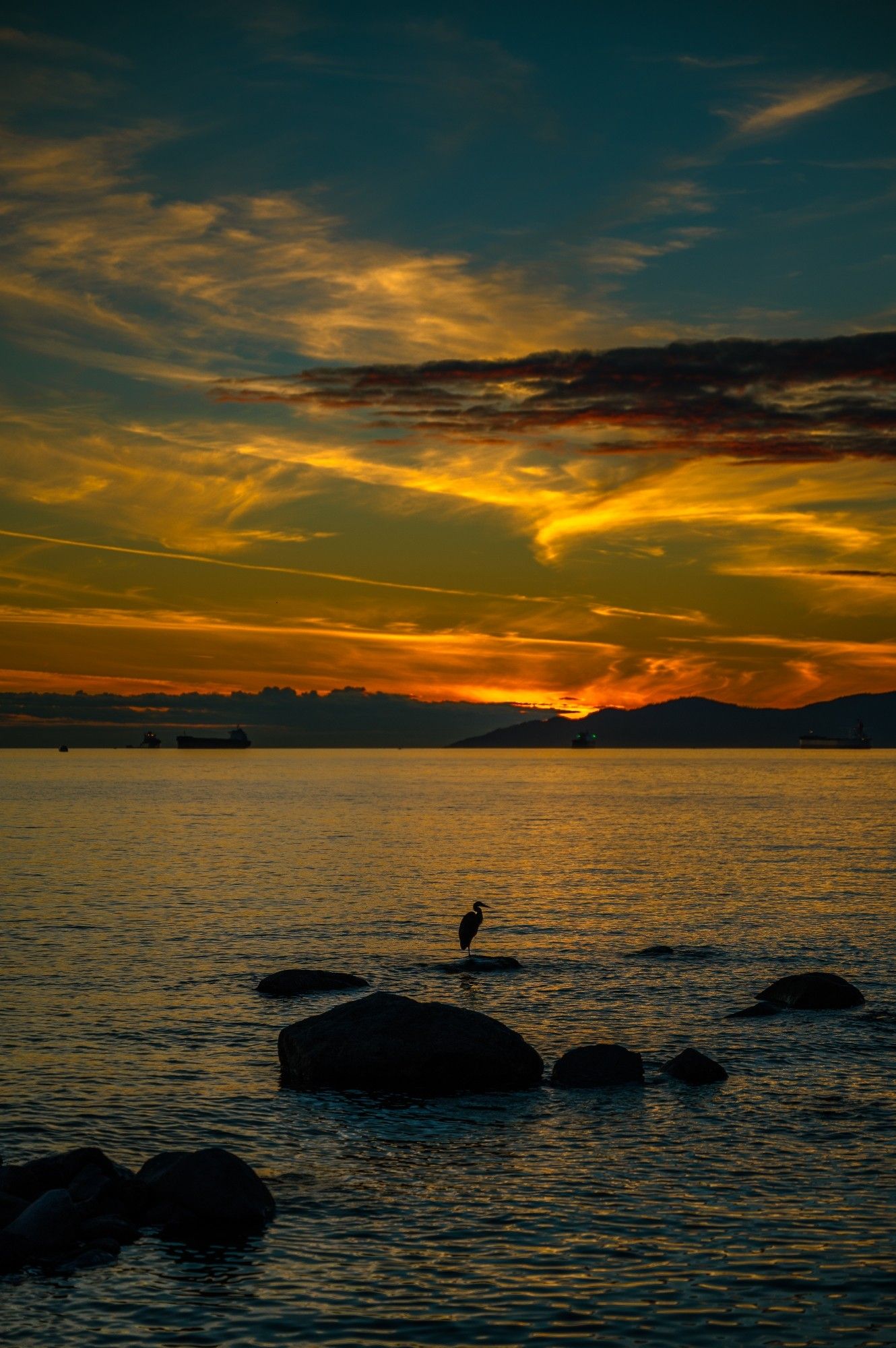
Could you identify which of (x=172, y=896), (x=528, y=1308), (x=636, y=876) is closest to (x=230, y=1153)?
(x=528, y=1308)

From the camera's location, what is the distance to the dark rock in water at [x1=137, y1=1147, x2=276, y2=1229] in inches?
727

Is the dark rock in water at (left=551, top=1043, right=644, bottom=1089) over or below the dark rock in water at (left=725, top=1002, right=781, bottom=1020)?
over

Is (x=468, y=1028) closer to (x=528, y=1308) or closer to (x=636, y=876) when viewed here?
(x=528, y=1308)

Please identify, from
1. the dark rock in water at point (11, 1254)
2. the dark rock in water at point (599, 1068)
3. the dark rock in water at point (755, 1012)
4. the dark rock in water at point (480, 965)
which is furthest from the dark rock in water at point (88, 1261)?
the dark rock in water at point (480, 965)

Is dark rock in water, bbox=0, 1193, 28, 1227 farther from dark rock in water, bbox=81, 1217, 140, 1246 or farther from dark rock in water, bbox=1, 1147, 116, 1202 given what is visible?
dark rock in water, bbox=81, 1217, 140, 1246

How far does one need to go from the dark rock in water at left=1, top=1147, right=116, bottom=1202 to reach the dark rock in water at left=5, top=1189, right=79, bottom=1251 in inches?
29.7

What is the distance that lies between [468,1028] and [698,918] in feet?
95.9

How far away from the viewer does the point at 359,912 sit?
55.0m

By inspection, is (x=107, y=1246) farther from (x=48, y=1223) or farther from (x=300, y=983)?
(x=300, y=983)

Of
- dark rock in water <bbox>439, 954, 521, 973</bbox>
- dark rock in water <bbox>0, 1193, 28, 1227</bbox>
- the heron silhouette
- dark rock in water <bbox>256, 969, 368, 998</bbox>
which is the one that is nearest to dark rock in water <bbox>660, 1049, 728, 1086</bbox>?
dark rock in water <bbox>256, 969, 368, 998</bbox>

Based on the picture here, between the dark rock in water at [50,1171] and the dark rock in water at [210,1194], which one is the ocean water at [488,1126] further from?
the dark rock in water at [50,1171]

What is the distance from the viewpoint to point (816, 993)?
3406 cm

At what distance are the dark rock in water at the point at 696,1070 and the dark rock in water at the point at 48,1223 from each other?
13.1 metres

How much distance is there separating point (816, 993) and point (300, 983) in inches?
566
